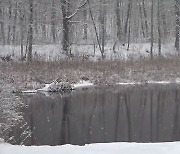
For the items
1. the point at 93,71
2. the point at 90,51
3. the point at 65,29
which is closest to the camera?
the point at 93,71

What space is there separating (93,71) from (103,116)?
9645mm

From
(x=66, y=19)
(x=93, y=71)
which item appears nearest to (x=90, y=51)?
(x=66, y=19)

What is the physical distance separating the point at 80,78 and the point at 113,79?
208cm

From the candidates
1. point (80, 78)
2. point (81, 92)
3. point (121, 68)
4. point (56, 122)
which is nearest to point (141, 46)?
point (121, 68)

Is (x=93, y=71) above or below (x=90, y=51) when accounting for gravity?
below

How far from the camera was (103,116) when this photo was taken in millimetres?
14508

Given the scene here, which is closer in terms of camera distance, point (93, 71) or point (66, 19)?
A: point (93, 71)

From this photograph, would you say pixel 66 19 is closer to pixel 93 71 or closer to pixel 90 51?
pixel 90 51

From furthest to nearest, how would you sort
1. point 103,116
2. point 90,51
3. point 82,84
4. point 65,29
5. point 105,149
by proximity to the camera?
point 90,51, point 65,29, point 82,84, point 103,116, point 105,149

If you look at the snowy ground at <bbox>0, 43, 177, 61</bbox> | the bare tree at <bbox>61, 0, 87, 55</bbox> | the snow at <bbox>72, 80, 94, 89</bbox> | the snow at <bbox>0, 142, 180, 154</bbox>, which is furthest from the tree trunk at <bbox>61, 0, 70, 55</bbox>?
the snow at <bbox>0, 142, 180, 154</bbox>

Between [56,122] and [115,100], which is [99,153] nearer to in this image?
[56,122]

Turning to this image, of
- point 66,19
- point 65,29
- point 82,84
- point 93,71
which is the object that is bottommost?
point 82,84

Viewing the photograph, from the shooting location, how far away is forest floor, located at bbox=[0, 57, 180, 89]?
72.0 ft

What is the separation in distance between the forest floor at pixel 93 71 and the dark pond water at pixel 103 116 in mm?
2781
